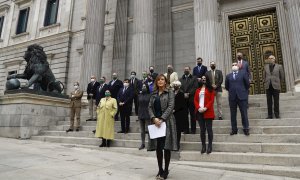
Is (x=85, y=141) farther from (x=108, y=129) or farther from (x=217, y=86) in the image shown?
(x=217, y=86)

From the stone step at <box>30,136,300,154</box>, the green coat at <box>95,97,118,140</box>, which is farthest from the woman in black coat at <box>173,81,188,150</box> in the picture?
the green coat at <box>95,97,118,140</box>

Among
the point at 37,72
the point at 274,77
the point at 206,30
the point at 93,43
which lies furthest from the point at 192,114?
the point at 93,43

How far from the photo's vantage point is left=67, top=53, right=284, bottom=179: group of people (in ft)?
14.7

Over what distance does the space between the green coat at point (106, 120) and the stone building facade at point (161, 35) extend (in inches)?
179

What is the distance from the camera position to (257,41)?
13375mm

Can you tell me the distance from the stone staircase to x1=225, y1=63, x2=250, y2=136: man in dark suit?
33cm

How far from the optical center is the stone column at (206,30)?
1069 cm

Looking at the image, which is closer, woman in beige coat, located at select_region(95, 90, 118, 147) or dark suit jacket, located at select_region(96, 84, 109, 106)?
woman in beige coat, located at select_region(95, 90, 118, 147)

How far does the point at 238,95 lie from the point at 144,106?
2639mm

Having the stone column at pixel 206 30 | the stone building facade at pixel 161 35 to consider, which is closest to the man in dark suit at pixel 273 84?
the stone building facade at pixel 161 35

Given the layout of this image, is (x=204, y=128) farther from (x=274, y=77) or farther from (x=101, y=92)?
(x=101, y=92)

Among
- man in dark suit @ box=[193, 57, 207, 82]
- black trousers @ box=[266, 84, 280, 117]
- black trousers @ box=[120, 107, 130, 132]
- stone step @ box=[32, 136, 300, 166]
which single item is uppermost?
man in dark suit @ box=[193, 57, 207, 82]

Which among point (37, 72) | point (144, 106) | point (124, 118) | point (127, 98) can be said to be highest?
point (37, 72)

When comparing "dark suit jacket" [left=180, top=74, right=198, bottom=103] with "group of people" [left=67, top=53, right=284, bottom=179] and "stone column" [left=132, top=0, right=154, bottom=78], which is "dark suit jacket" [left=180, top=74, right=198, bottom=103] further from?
"stone column" [left=132, top=0, right=154, bottom=78]
